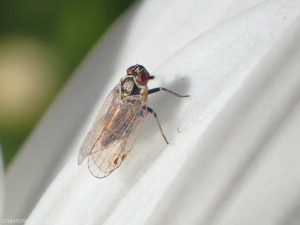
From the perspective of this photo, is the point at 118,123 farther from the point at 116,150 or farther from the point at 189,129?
the point at 189,129

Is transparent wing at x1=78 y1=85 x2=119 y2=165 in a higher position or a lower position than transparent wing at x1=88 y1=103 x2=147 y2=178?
higher

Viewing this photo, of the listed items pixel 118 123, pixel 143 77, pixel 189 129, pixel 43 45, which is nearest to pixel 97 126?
pixel 118 123

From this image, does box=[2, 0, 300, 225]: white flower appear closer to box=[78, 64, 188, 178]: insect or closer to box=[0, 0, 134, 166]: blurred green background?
box=[78, 64, 188, 178]: insect

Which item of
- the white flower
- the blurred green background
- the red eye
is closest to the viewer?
the white flower

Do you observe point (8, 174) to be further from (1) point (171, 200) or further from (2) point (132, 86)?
(1) point (171, 200)

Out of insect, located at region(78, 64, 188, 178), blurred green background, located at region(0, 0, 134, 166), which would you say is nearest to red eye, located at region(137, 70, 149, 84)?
insect, located at region(78, 64, 188, 178)

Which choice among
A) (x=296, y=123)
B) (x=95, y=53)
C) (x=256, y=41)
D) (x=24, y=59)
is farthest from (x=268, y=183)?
(x=24, y=59)

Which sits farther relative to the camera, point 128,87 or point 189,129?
point 128,87

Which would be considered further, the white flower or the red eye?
the red eye
